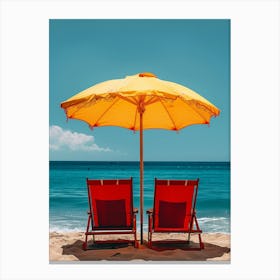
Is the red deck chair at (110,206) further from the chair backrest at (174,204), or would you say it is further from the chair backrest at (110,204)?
the chair backrest at (174,204)

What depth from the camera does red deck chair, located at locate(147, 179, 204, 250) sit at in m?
5.48

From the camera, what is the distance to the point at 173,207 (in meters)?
5.51

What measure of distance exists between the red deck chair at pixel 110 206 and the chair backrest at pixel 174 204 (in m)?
0.30

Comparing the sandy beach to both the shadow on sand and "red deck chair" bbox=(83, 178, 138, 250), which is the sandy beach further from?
"red deck chair" bbox=(83, 178, 138, 250)

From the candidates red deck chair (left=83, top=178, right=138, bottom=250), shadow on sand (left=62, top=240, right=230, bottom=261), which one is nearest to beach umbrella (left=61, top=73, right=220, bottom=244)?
red deck chair (left=83, top=178, right=138, bottom=250)

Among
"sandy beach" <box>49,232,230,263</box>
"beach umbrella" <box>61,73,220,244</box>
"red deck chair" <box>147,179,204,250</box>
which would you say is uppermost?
"beach umbrella" <box>61,73,220,244</box>

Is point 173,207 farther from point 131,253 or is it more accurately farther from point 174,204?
point 131,253

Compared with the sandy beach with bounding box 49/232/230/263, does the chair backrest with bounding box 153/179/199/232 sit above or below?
above

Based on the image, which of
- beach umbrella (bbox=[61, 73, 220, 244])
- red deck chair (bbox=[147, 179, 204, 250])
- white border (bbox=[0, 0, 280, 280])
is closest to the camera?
white border (bbox=[0, 0, 280, 280])
